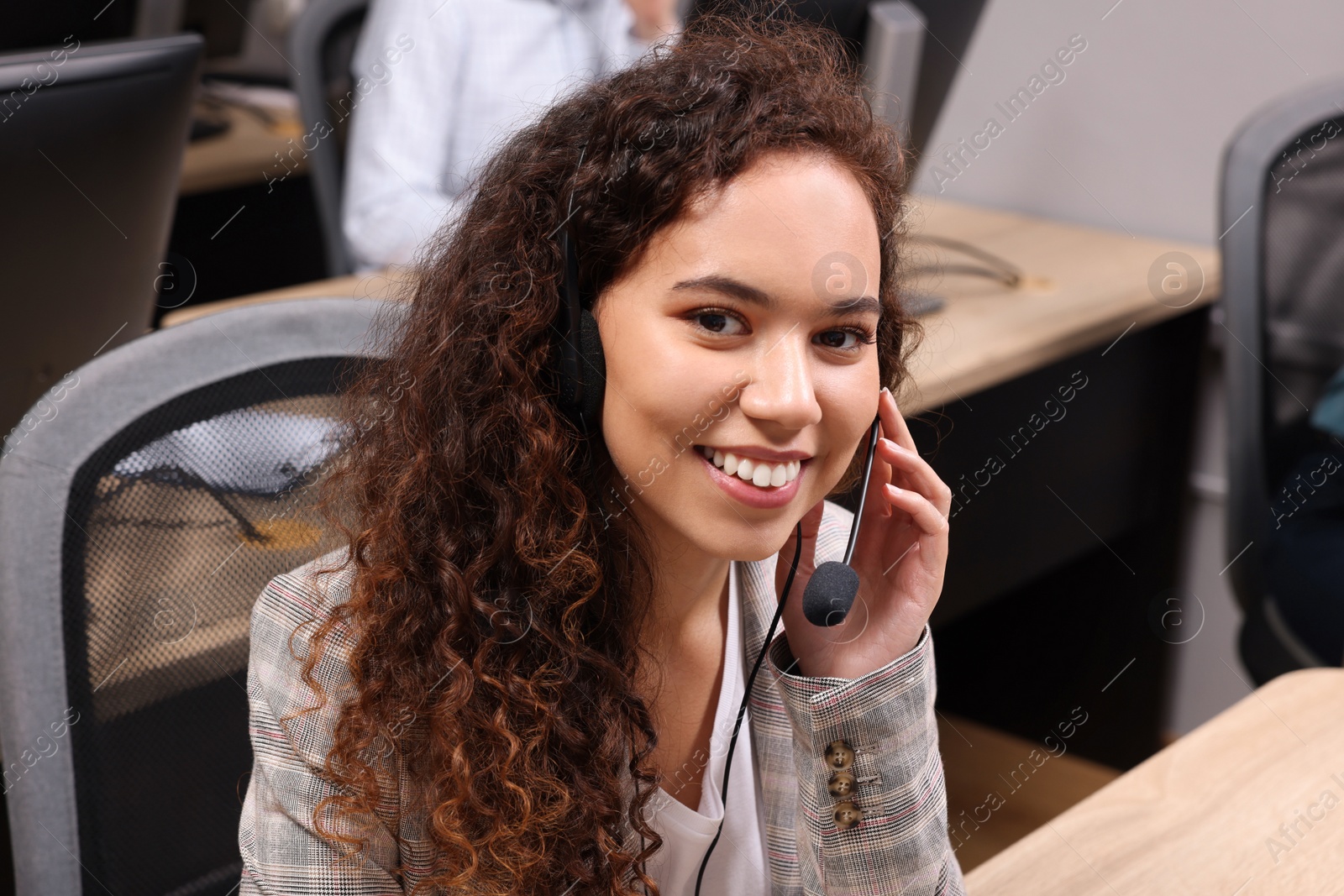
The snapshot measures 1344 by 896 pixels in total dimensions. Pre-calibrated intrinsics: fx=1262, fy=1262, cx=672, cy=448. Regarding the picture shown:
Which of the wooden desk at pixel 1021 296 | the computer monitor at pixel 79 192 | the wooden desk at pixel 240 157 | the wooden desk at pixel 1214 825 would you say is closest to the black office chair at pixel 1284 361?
the wooden desk at pixel 1021 296

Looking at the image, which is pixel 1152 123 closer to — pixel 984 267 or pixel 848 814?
pixel 984 267

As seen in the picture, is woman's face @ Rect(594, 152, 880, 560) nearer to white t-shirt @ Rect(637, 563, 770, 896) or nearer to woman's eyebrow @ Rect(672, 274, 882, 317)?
woman's eyebrow @ Rect(672, 274, 882, 317)

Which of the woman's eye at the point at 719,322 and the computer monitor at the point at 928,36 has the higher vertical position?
the woman's eye at the point at 719,322

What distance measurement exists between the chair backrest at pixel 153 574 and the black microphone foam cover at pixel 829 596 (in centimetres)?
36

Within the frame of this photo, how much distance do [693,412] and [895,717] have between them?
240mm

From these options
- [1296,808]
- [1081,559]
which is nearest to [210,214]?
[1081,559]

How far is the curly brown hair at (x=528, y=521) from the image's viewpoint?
0.72 m

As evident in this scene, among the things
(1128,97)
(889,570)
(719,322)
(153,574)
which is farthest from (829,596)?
(1128,97)

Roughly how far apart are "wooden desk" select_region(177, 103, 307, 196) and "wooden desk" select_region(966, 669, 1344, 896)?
1946 millimetres

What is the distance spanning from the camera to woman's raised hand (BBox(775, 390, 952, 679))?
801 mm

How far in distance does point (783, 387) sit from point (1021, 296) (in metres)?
1.33

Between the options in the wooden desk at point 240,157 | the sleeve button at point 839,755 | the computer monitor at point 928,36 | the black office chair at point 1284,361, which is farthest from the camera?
the wooden desk at point 240,157

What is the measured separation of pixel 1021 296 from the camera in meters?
1.91

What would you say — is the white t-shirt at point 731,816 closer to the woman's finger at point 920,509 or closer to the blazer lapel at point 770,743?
the blazer lapel at point 770,743
